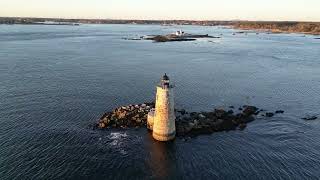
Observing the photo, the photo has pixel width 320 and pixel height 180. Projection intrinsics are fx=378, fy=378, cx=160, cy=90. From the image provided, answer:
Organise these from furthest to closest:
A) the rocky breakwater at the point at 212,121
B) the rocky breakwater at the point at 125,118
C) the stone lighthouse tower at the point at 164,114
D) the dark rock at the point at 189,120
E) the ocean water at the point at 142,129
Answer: the rocky breakwater at the point at 125,118
the dark rock at the point at 189,120
the rocky breakwater at the point at 212,121
the stone lighthouse tower at the point at 164,114
the ocean water at the point at 142,129

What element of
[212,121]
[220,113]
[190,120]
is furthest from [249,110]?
[190,120]

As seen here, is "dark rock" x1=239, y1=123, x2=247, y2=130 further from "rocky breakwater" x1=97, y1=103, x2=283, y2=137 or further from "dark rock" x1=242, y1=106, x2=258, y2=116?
"dark rock" x1=242, y1=106, x2=258, y2=116

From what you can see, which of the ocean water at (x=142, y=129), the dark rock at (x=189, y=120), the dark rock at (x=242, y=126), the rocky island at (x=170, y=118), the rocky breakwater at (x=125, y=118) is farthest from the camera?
the dark rock at (x=242, y=126)

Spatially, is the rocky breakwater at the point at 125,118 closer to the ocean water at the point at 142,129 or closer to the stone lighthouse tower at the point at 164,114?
the ocean water at the point at 142,129

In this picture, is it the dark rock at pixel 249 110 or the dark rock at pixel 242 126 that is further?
the dark rock at pixel 249 110

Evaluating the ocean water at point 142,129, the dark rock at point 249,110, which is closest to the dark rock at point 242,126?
the ocean water at point 142,129

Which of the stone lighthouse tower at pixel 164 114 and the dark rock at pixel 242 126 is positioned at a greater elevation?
the stone lighthouse tower at pixel 164 114

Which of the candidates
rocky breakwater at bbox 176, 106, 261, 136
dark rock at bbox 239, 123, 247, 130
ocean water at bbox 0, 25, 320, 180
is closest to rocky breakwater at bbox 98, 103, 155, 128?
ocean water at bbox 0, 25, 320, 180
